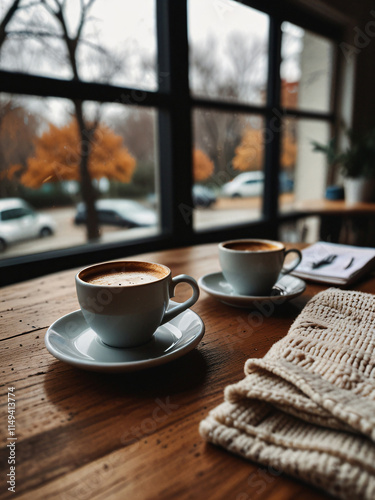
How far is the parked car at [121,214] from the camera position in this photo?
1973mm

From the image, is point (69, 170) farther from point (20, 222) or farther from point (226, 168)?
point (226, 168)

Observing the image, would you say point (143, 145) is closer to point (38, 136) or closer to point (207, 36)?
point (38, 136)

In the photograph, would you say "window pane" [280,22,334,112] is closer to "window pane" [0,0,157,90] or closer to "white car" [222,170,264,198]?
"white car" [222,170,264,198]

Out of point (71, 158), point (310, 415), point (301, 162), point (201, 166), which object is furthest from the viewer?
point (301, 162)

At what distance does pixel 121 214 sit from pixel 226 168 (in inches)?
37.1

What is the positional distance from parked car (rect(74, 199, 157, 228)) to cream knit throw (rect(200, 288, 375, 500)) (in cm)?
165

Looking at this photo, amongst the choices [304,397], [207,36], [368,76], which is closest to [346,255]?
[304,397]

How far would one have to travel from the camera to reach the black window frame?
1.71m

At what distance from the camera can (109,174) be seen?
6.59ft

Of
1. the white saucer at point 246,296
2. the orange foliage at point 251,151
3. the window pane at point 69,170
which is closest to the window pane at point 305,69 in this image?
the orange foliage at point 251,151

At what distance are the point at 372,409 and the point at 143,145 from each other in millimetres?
1987

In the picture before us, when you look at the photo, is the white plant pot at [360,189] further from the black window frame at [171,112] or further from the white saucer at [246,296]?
the white saucer at [246,296]

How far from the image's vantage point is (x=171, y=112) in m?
2.17

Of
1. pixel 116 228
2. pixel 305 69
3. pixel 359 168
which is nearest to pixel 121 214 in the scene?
pixel 116 228
